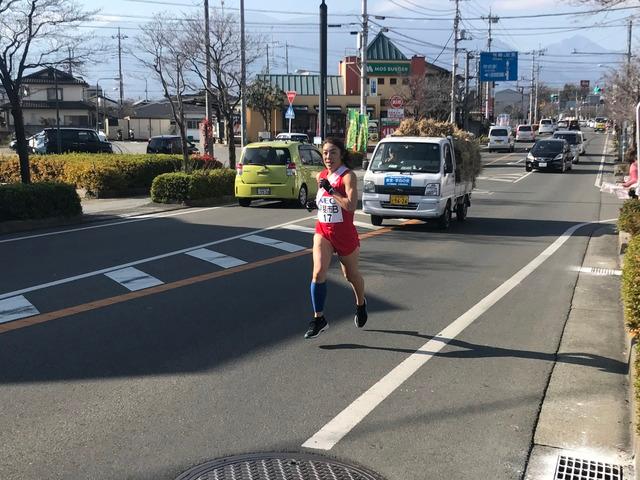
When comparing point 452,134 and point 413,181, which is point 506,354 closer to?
point 413,181

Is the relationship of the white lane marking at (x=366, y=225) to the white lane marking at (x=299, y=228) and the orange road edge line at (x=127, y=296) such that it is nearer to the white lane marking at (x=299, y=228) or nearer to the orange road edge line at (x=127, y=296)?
the white lane marking at (x=299, y=228)

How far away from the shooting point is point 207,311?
24.5ft

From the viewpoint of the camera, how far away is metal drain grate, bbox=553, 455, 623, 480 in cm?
398

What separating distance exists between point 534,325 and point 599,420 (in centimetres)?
252

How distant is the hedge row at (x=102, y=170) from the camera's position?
21438 mm

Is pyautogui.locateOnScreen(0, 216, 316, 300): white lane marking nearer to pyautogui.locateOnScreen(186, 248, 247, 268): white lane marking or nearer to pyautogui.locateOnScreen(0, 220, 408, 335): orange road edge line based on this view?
pyautogui.locateOnScreen(186, 248, 247, 268): white lane marking

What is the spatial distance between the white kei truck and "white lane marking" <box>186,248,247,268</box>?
13.8 feet

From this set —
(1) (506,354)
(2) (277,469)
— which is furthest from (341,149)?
(2) (277,469)

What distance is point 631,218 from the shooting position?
10.1m

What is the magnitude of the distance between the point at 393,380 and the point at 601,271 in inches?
239

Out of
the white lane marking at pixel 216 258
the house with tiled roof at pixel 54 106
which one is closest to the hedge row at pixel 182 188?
the white lane marking at pixel 216 258

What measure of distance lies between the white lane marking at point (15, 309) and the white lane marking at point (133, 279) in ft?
4.00

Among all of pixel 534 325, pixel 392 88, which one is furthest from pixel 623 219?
pixel 392 88

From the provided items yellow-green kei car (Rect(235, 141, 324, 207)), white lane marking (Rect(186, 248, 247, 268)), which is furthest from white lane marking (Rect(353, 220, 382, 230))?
white lane marking (Rect(186, 248, 247, 268))
